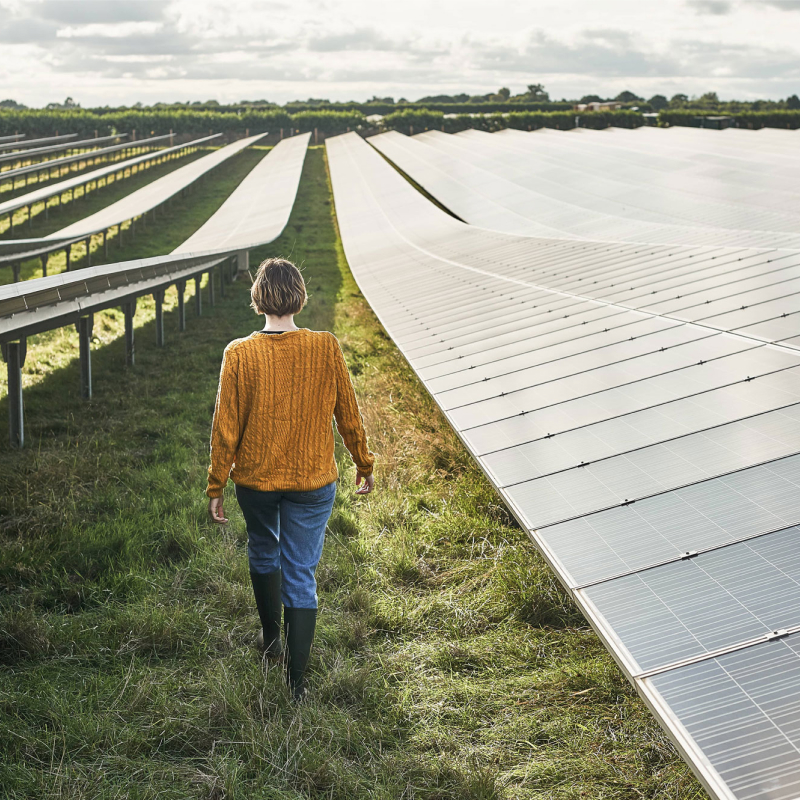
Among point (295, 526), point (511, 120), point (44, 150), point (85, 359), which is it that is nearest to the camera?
point (295, 526)

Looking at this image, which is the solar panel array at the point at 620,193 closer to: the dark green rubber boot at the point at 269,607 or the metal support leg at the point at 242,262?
the metal support leg at the point at 242,262

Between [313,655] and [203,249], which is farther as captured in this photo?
[203,249]

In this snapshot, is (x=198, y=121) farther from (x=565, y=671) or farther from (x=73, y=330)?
(x=565, y=671)

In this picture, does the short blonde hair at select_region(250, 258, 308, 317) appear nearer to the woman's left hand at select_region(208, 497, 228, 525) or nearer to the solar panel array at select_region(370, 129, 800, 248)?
the woman's left hand at select_region(208, 497, 228, 525)

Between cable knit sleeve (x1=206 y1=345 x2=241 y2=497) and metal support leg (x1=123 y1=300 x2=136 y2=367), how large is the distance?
9.98 metres

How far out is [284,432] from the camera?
4.14 meters

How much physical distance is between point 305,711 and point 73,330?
570 inches

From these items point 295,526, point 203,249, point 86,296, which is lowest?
point 295,526

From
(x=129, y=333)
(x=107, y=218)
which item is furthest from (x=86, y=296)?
(x=107, y=218)

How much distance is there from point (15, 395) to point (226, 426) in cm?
638

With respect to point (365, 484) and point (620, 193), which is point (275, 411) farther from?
point (620, 193)

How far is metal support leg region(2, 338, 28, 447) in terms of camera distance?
9.33 m

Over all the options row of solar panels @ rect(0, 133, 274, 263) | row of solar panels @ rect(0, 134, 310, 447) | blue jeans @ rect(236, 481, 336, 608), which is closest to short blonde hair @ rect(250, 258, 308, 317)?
blue jeans @ rect(236, 481, 336, 608)

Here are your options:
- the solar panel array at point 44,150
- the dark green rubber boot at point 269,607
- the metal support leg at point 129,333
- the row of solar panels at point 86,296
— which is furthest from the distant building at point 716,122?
the dark green rubber boot at point 269,607
